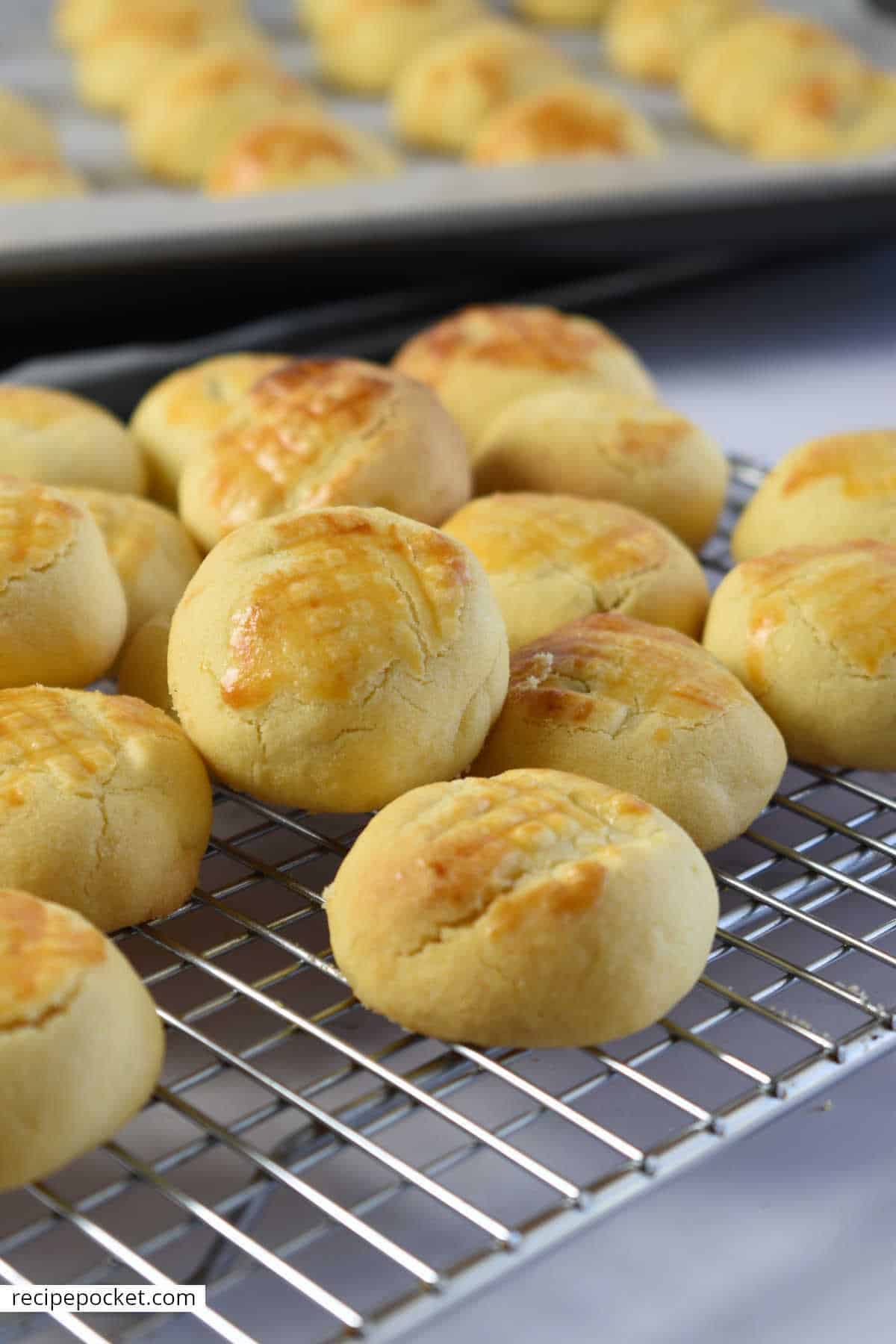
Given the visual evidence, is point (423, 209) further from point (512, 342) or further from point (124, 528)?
point (124, 528)

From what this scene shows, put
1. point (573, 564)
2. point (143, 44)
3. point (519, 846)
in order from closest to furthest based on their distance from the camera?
point (519, 846) → point (573, 564) → point (143, 44)

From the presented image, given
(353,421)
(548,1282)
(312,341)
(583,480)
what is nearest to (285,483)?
(353,421)

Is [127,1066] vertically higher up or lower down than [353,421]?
lower down

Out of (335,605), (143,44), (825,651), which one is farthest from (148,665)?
(143,44)

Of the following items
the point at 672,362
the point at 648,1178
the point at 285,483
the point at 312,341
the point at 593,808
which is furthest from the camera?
the point at 672,362

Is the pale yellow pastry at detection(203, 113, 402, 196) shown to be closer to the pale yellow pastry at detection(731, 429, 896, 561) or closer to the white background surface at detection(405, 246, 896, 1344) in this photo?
the pale yellow pastry at detection(731, 429, 896, 561)

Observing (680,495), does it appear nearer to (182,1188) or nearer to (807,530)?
(807,530)
